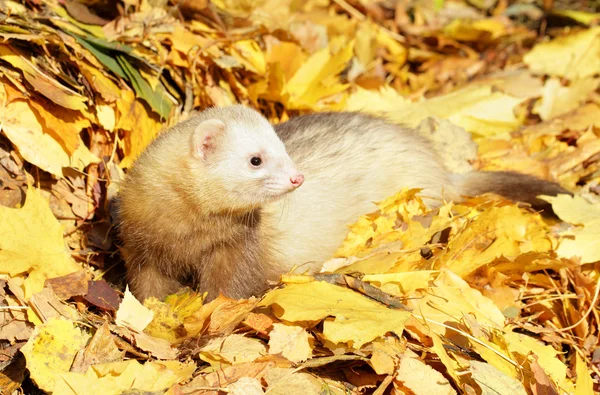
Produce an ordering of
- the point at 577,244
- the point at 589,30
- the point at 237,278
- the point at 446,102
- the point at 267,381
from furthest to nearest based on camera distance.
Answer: the point at 589,30, the point at 446,102, the point at 577,244, the point at 237,278, the point at 267,381

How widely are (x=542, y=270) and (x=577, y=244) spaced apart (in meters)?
0.20

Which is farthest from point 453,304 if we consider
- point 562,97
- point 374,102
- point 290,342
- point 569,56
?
point 569,56

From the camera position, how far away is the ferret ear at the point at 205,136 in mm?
2555

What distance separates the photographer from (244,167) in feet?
8.60

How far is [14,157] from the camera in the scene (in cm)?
280

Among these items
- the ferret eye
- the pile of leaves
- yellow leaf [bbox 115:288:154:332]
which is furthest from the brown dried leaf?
the ferret eye

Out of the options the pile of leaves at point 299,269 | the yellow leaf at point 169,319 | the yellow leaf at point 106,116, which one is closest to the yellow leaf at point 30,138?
the pile of leaves at point 299,269

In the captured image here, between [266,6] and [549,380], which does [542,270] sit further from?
[266,6]

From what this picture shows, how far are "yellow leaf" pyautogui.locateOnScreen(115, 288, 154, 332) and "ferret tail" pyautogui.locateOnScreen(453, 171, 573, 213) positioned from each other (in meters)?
1.83

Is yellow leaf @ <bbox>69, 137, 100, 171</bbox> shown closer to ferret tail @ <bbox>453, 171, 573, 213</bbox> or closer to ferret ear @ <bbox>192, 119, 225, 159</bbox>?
ferret ear @ <bbox>192, 119, 225, 159</bbox>

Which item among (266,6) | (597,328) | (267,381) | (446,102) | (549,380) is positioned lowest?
(597,328)

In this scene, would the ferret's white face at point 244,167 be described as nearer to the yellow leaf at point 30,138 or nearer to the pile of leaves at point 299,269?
the pile of leaves at point 299,269

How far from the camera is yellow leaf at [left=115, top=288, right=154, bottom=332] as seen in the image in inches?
92.7

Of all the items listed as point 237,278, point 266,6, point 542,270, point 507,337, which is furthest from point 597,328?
point 266,6
